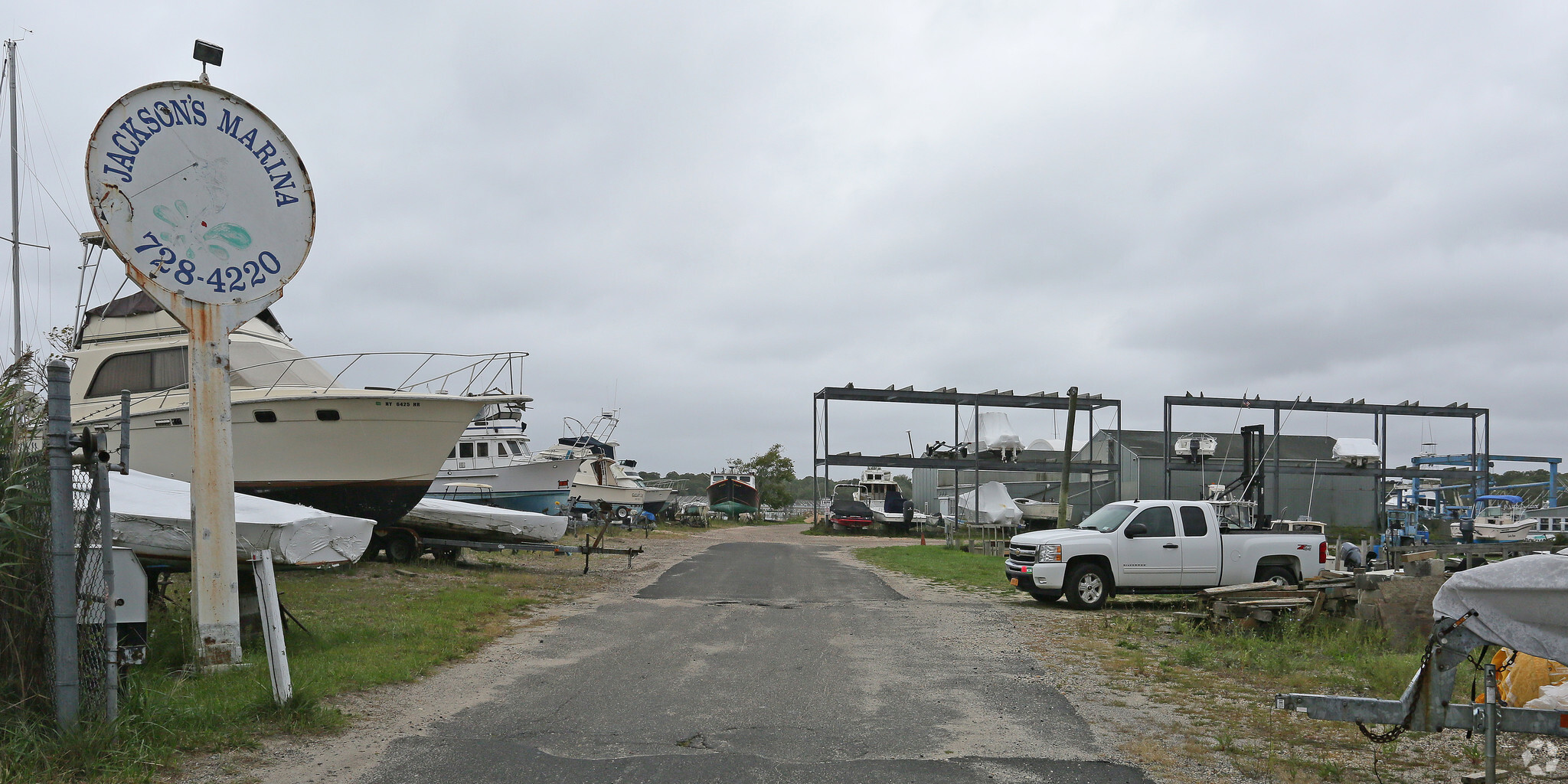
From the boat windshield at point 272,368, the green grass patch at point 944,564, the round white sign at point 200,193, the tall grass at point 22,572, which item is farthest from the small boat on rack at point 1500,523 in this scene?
the tall grass at point 22,572

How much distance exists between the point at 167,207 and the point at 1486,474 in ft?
179

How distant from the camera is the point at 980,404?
45.7 meters

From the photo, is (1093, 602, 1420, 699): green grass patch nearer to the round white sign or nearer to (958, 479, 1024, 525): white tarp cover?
the round white sign

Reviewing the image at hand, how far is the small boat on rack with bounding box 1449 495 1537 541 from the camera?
38844mm

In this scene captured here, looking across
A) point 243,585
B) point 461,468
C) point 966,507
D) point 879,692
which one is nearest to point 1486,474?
point 966,507

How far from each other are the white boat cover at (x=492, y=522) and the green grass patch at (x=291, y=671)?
2823 millimetres

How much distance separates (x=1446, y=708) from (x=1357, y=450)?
1669 inches

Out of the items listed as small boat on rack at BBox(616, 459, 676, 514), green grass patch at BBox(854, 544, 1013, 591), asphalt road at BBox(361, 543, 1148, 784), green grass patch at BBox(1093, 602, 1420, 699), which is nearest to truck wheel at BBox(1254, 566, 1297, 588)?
green grass patch at BBox(1093, 602, 1420, 699)

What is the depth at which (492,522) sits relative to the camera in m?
20.4

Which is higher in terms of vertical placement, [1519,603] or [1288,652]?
[1519,603]

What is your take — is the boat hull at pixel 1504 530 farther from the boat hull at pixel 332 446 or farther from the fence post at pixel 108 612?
the fence post at pixel 108 612

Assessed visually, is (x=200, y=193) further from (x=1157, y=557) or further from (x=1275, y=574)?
(x=1275, y=574)

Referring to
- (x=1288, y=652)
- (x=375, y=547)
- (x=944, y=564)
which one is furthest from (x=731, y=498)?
(x=1288, y=652)

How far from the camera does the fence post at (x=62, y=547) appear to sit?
5.57 metres
